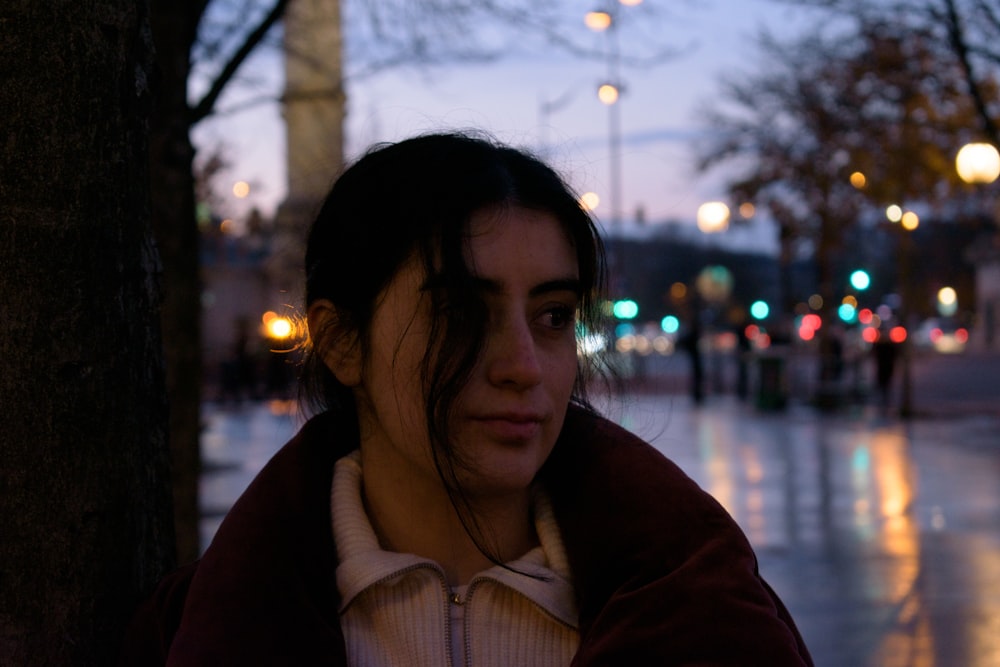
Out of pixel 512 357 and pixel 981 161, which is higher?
pixel 981 161

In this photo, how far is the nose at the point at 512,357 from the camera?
2021 millimetres

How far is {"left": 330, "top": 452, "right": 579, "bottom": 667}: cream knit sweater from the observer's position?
6.76ft

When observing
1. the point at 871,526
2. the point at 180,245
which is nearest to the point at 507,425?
the point at 180,245

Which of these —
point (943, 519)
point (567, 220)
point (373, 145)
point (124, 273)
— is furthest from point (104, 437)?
point (943, 519)

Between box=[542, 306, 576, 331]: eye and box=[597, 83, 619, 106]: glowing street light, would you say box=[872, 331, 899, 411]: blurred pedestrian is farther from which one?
box=[542, 306, 576, 331]: eye

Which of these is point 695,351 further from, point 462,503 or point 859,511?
point 462,503

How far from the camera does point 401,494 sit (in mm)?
2182

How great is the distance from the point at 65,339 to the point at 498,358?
76 cm

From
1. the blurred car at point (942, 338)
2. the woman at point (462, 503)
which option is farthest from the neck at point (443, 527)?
the blurred car at point (942, 338)

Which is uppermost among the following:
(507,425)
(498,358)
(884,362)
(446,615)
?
(498,358)

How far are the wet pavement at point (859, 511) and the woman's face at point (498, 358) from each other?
28.4 inches

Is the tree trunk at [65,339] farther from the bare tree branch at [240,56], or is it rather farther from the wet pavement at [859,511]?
the bare tree branch at [240,56]

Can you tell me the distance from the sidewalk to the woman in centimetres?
47

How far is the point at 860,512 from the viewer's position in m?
11.8
